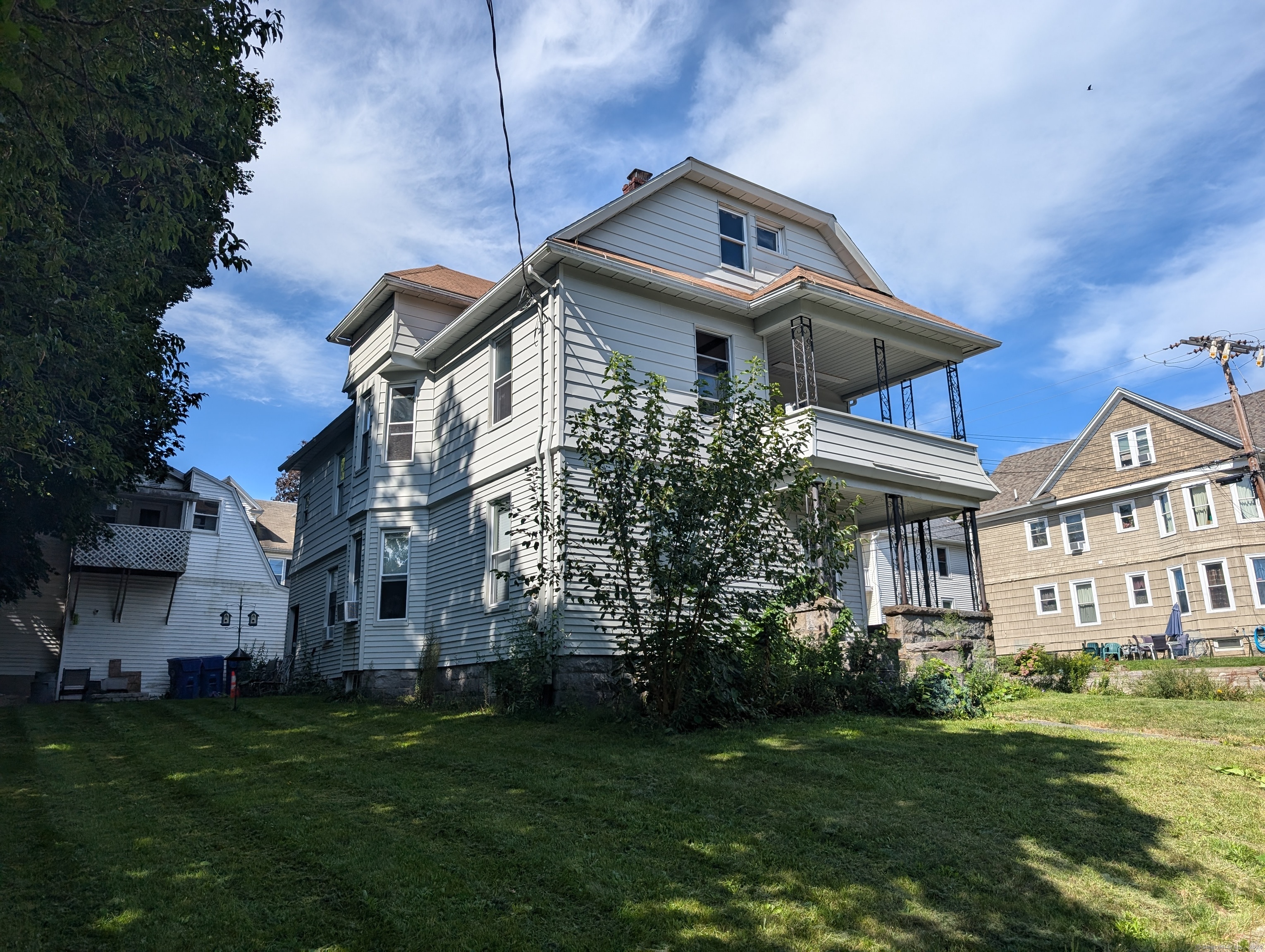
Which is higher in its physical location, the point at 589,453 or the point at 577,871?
the point at 589,453

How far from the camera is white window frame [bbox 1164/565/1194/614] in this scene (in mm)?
28641

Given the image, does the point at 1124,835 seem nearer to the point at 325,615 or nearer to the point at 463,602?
the point at 463,602

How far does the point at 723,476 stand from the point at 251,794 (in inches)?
221

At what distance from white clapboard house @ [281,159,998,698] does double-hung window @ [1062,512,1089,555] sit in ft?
56.9

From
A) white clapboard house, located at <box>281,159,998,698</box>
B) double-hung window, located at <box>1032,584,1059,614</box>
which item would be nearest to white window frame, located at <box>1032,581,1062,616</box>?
double-hung window, located at <box>1032,584,1059,614</box>

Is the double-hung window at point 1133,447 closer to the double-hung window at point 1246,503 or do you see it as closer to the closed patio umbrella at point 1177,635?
the double-hung window at point 1246,503

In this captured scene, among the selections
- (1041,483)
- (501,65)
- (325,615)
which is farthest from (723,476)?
(1041,483)

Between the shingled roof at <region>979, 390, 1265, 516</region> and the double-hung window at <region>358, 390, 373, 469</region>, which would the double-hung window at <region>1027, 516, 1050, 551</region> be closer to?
the shingled roof at <region>979, 390, 1265, 516</region>

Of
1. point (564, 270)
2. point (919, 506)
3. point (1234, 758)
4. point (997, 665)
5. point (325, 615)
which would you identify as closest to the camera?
point (1234, 758)

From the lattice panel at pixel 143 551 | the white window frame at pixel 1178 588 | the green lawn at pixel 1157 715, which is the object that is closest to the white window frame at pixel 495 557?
the green lawn at pixel 1157 715

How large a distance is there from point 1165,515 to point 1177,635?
17.3ft

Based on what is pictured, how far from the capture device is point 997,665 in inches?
606

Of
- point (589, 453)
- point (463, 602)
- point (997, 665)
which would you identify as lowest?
point (997, 665)

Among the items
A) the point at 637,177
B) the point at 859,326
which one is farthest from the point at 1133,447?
the point at 637,177
